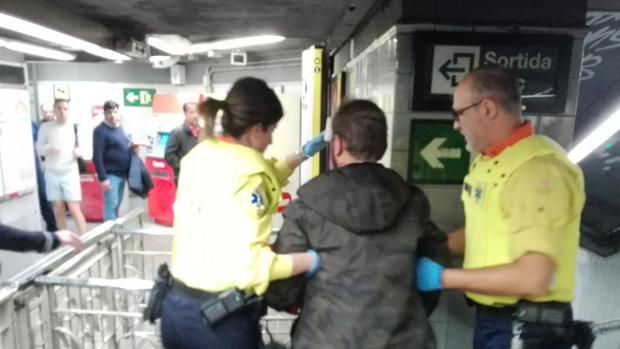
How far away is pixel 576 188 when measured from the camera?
4.50ft

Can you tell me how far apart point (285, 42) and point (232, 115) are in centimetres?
482

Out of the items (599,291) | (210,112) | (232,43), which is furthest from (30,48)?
(599,291)

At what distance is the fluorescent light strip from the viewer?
112 inches

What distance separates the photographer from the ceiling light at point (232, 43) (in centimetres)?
590

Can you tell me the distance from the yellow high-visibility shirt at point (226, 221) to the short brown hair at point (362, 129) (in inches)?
12.3

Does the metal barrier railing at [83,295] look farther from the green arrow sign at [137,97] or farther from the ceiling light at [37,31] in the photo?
the green arrow sign at [137,97]

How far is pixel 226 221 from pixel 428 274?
25.8 inches

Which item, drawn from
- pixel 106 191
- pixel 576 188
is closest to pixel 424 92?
pixel 576 188

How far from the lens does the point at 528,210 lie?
1.34m

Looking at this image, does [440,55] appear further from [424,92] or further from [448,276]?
[448,276]

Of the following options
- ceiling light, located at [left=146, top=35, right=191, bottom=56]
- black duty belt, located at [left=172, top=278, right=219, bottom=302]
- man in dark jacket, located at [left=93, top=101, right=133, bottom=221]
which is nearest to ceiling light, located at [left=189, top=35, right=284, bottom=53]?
ceiling light, located at [left=146, top=35, right=191, bottom=56]

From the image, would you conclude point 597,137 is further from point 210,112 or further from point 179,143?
point 179,143

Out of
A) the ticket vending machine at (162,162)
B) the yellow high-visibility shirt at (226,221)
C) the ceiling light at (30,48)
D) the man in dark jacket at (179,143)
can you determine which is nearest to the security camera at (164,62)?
the ticket vending machine at (162,162)

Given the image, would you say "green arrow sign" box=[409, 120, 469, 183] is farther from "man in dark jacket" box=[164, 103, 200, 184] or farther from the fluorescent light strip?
"man in dark jacket" box=[164, 103, 200, 184]
